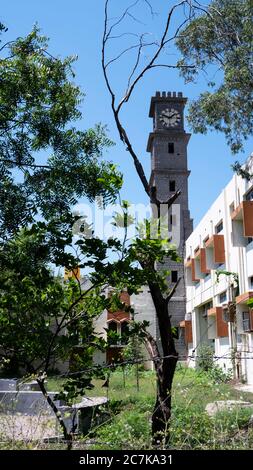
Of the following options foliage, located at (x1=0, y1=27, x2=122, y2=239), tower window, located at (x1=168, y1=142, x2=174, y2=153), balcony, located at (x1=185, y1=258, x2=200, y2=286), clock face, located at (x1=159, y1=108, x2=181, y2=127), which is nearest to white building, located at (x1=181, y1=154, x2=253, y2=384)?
balcony, located at (x1=185, y1=258, x2=200, y2=286)

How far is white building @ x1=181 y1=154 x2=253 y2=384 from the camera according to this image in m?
18.5

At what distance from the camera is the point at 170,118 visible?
40.5 metres

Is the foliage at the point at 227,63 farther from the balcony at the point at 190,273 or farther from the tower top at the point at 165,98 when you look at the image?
the tower top at the point at 165,98

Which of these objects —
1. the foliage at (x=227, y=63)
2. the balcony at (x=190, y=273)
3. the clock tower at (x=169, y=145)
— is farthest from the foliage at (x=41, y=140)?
the clock tower at (x=169, y=145)

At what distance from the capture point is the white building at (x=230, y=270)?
60.6 ft

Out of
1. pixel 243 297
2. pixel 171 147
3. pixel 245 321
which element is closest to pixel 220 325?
pixel 245 321

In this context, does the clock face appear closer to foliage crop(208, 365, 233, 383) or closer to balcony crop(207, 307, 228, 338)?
balcony crop(207, 307, 228, 338)

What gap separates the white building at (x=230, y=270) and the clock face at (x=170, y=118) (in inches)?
573

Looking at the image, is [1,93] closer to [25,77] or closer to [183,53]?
[25,77]

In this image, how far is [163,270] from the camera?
4.43 m

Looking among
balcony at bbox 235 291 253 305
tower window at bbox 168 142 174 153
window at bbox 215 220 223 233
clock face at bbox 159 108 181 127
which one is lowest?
balcony at bbox 235 291 253 305

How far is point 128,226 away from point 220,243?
1880 centimetres

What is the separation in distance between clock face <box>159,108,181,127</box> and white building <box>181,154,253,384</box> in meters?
14.5

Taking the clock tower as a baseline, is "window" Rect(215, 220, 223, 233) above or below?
below
